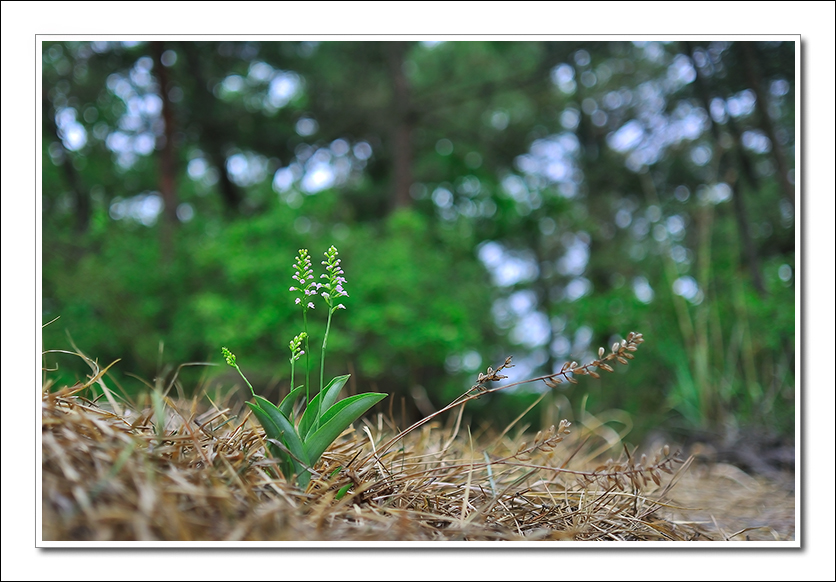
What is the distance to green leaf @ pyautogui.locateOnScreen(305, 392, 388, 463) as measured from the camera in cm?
81

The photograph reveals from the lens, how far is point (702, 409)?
9.43 feet

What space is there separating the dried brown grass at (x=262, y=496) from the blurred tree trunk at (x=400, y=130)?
4.70m

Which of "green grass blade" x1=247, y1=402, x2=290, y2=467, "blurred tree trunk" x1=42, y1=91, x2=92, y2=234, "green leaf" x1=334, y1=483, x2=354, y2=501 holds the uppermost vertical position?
"blurred tree trunk" x1=42, y1=91, x2=92, y2=234

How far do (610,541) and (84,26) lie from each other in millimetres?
1449

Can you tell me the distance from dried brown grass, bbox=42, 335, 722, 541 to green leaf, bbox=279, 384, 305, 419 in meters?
0.07

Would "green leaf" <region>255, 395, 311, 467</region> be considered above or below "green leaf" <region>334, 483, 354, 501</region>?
above

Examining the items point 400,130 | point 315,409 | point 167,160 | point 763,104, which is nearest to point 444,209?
point 400,130

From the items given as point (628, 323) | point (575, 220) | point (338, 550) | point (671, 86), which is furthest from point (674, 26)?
point (575, 220)

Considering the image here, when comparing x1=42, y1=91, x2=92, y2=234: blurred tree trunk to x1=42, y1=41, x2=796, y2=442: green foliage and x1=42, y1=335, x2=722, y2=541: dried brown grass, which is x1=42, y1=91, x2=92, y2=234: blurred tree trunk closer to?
x1=42, y1=41, x2=796, y2=442: green foliage

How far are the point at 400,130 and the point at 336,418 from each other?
202 inches

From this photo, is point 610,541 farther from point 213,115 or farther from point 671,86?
point 213,115

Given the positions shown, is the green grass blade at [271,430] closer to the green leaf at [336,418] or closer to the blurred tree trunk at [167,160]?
the green leaf at [336,418]

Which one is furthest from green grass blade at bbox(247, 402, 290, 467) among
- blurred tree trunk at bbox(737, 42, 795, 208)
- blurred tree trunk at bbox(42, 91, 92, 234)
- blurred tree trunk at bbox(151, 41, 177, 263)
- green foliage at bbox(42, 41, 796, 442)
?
blurred tree trunk at bbox(42, 91, 92, 234)

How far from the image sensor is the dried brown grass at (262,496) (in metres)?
0.69
